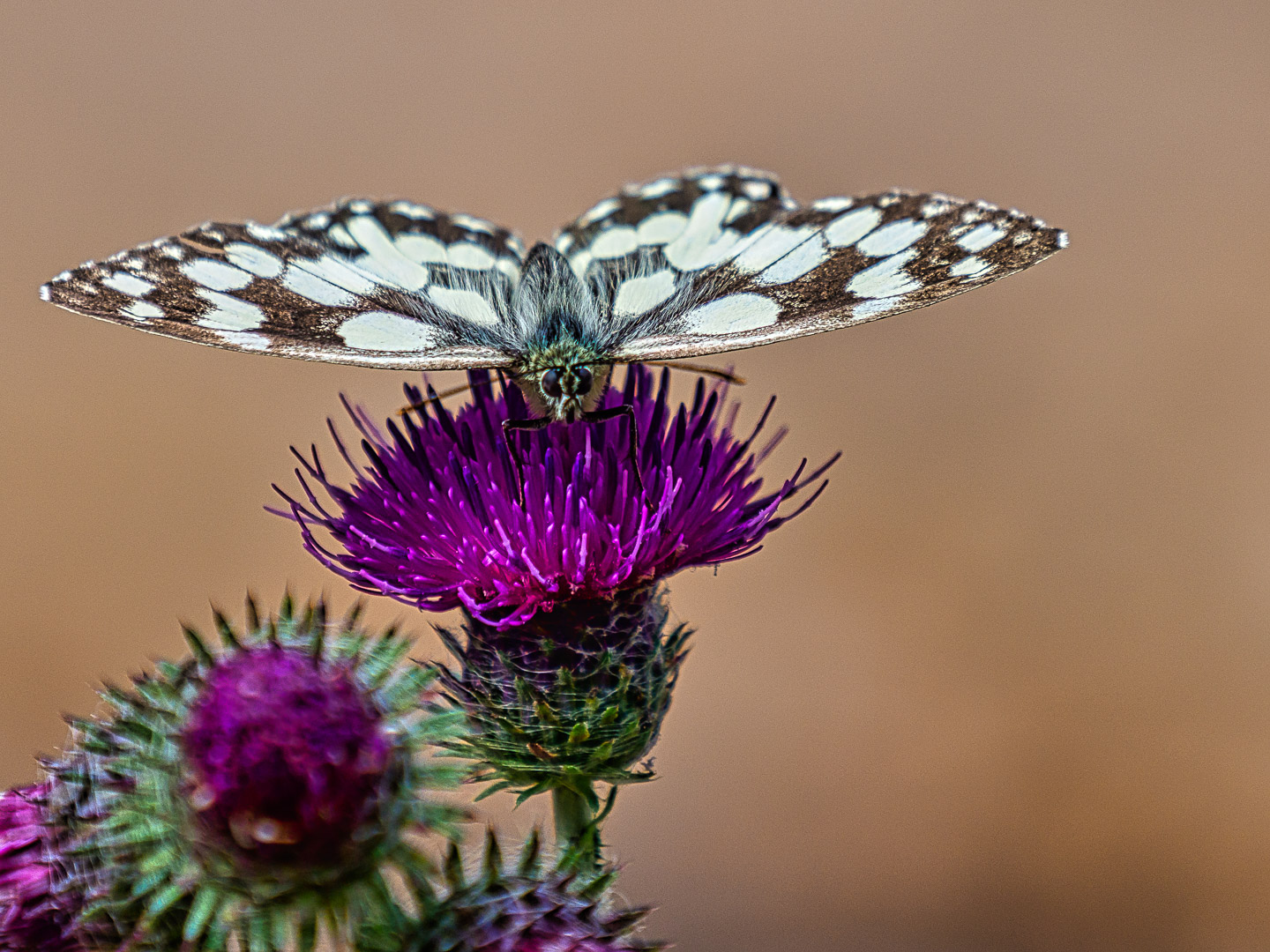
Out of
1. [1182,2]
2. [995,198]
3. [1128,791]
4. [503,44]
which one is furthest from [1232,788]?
[503,44]

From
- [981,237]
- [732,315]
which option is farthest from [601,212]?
[981,237]

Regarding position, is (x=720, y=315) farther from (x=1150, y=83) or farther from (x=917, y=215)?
(x=1150, y=83)

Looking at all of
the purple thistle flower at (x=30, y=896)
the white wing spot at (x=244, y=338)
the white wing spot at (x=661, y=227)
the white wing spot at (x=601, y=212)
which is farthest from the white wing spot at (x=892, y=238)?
the purple thistle flower at (x=30, y=896)

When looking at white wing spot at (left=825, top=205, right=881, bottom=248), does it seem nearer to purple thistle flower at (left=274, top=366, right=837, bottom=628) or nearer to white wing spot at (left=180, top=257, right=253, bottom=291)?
purple thistle flower at (left=274, top=366, right=837, bottom=628)

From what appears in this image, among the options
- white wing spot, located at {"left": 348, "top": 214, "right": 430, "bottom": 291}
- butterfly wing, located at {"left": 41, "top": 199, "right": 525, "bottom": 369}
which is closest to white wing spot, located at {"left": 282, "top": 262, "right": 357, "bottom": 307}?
butterfly wing, located at {"left": 41, "top": 199, "right": 525, "bottom": 369}

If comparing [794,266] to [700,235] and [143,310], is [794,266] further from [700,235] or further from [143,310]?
[143,310]

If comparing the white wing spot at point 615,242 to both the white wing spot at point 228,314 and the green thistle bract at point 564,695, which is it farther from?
the green thistle bract at point 564,695
